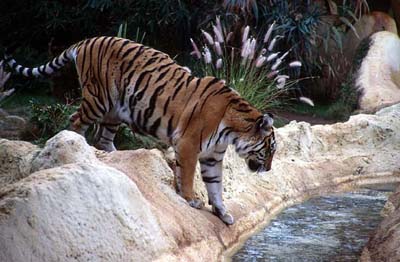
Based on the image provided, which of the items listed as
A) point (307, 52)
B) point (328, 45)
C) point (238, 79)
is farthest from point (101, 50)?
point (328, 45)

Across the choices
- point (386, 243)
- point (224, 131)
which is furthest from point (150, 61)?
point (386, 243)

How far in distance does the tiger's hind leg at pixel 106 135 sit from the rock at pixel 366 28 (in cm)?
747

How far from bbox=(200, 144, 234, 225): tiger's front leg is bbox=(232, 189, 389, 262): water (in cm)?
32

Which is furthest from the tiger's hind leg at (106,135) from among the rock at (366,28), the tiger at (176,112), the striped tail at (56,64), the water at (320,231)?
the rock at (366,28)

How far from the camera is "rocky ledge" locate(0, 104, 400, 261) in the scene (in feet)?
15.3

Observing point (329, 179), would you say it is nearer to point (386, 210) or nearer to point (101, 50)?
point (386, 210)

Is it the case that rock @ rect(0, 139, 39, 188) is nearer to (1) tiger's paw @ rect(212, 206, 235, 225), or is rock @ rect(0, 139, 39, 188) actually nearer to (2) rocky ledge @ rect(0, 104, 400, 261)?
(2) rocky ledge @ rect(0, 104, 400, 261)

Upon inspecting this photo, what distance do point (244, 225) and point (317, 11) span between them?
7052mm

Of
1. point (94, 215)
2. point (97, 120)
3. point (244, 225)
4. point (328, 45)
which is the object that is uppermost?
point (94, 215)

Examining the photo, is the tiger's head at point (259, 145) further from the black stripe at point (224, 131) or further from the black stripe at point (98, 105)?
the black stripe at point (98, 105)

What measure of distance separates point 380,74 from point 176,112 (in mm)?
7232

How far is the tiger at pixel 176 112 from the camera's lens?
6539 millimetres

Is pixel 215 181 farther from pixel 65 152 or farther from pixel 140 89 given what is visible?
pixel 65 152

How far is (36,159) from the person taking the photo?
6074 millimetres
